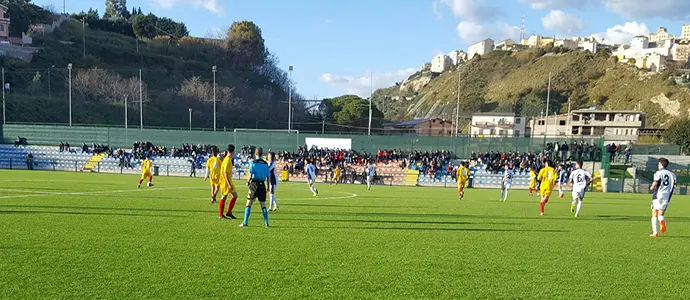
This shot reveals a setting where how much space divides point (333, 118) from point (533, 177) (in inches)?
2131

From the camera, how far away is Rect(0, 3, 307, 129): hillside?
2366 inches

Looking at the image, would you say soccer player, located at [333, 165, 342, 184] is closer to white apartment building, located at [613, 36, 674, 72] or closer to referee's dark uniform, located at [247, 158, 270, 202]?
referee's dark uniform, located at [247, 158, 270, 202]

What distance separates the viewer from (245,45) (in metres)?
91.1

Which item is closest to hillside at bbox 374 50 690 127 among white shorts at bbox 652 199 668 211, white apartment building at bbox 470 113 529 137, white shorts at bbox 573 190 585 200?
white apartment building at bbox 470 113 529 137

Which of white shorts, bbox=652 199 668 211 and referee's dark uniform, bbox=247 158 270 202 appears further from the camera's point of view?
white shorts, bbox=652 199 668 211

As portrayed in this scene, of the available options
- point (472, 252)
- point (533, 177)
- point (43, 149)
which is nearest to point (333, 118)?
point (43, 149)

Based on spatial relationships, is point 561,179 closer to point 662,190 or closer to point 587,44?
point 662,190

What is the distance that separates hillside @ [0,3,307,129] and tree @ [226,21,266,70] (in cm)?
55

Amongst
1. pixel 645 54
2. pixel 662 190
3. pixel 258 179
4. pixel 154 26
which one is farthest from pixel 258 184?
pixel 645 54

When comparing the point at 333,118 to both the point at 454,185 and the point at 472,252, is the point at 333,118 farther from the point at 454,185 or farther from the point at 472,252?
the point at 472,252

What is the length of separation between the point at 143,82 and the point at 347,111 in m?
32.3

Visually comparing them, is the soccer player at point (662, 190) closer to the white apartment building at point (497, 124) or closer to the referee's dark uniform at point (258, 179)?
the referee's dark uniform at point (258, 179)

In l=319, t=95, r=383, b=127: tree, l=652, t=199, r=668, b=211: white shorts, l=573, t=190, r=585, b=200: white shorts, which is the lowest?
l=573, t=190, r=585, b=200: white shorts

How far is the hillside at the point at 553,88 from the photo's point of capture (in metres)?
101
